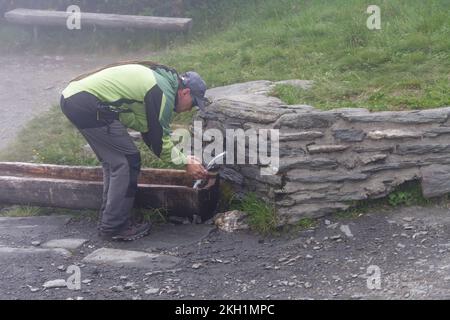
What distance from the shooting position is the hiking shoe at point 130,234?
5.73 meters

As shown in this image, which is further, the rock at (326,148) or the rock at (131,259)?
the rock at (326,148)

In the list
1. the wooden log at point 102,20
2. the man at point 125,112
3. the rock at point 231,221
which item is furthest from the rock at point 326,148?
the wooden log at point 102,20

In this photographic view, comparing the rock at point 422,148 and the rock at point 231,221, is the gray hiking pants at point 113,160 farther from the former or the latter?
the rock at point 422,148

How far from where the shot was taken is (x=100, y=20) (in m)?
11.0

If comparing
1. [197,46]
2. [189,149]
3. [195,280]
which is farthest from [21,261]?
[197,46]

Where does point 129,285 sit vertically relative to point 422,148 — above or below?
below

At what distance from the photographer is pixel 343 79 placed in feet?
23.1

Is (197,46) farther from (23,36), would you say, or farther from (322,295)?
(322,295)

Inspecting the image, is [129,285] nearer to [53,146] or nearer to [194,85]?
[194,85]

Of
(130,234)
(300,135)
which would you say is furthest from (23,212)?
(300,135)

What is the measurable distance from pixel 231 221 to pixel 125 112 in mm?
1156

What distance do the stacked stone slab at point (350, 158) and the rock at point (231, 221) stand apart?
0.81 feet

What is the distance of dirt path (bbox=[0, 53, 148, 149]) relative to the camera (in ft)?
28.9

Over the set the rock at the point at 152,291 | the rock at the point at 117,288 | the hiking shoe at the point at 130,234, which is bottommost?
the rock at the point at 117,288
